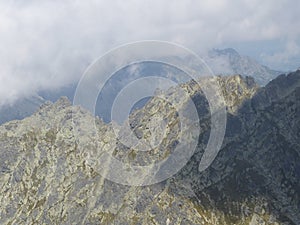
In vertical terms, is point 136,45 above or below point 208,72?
above

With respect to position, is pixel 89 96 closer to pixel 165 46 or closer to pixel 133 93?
pixel 133 93

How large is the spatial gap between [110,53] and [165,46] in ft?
43.3

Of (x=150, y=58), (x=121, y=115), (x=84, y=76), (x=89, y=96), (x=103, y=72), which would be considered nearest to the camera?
(x=84, y=76)

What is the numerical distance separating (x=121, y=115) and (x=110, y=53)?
68.1 meters

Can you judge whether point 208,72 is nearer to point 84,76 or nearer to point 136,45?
point 136,45

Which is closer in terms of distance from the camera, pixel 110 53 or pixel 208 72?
pixel 110 53

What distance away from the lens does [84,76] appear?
93688mm

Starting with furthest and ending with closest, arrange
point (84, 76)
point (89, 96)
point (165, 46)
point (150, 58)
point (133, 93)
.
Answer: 1. point (133, 93)
2. point (89, 96)
3. point (150, 58)
4. point (165, 46)
5. point (84, 76)

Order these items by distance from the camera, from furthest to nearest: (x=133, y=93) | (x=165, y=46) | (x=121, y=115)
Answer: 1. (x=121, y=115)
2. (x=133, y=93)
3. (x=165, y=46)

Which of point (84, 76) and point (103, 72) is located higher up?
point (103, 72)

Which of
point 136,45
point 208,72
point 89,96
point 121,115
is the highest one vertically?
point 121,115

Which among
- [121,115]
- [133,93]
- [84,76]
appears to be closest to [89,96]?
[133,93]

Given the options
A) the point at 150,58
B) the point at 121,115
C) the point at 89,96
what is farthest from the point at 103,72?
the point at 150,58

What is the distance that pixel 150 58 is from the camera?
112 m
